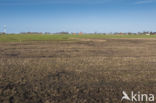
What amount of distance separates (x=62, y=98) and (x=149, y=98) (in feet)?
11.4

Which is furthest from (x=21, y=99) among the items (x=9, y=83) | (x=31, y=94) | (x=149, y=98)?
(x=149, y=98)

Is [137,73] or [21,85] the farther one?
[137,73]

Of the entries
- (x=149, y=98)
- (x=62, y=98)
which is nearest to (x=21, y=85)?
(x=62, y=98)

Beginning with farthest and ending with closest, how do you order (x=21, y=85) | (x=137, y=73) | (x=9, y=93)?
(x=137, y=73), (x=21, y=85), (x=9, y=93)

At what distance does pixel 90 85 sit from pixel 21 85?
10.6 ft

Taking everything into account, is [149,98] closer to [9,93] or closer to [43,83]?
[43,83]

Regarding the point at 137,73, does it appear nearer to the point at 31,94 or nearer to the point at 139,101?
the point at 139,101

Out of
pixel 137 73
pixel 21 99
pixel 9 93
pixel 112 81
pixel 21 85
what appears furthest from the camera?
pixel 137 73

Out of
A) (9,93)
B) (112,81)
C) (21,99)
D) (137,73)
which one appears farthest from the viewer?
(137,73)

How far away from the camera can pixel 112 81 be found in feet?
23.2

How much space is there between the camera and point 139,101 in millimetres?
5438

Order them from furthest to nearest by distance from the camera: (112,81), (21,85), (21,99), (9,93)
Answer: (112,81) → (21,85) → (9,93) → (21,99)

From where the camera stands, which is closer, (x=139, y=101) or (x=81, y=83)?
(x=139, y=101)

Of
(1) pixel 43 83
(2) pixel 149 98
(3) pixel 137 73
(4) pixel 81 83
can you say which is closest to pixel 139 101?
(2) pixel 149 98
